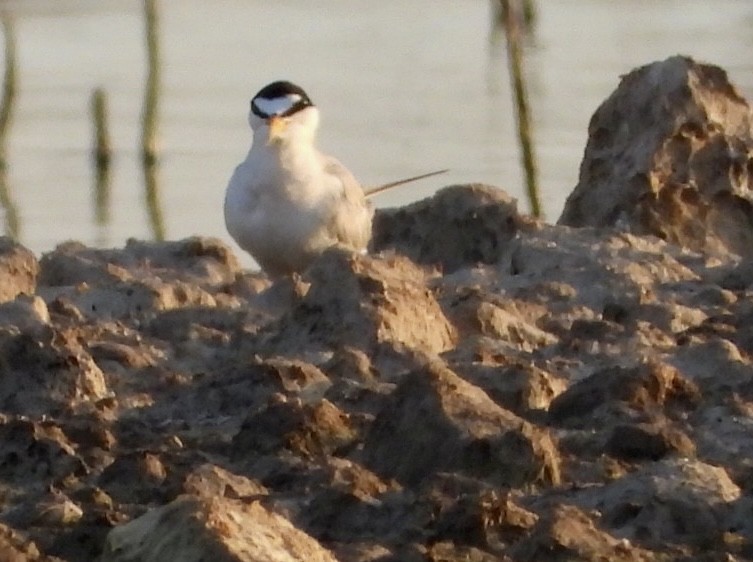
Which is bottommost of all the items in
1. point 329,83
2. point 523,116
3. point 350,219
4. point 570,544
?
point 329,83

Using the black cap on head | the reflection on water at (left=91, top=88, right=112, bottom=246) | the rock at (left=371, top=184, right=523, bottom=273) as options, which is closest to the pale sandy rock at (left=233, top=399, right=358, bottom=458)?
the rock at (left=371, top=184, right=523, bottom=273)

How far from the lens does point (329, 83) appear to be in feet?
49.4

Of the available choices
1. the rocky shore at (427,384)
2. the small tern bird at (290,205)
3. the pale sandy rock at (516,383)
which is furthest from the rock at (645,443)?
the small tern bird at (290,205)

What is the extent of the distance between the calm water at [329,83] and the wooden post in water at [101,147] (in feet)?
0.21

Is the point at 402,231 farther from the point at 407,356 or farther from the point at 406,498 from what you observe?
the point at 406,498

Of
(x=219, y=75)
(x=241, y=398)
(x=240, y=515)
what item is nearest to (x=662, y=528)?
(x=240, y=515)

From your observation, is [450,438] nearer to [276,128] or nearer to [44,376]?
[44,376]

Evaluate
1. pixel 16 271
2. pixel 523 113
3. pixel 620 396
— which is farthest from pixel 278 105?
pixel 620 396

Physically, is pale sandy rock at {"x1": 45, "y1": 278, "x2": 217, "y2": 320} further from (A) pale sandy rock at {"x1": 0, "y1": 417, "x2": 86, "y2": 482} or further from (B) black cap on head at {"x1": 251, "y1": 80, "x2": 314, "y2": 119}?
(B) black cap on head at {"x1": 251, "y1": 80, "x2": 314, "y2": 119}

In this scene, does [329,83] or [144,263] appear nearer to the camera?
[144,263]

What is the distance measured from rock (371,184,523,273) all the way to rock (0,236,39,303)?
5.26ft

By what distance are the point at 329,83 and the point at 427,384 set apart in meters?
9.87

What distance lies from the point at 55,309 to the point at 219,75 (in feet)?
29.0

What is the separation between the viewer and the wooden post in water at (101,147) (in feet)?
45.7
